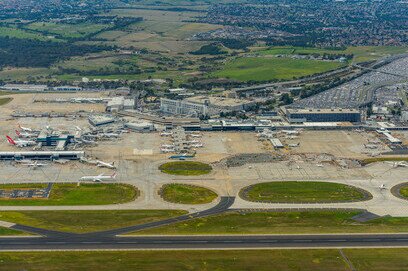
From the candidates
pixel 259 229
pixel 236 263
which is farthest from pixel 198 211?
pixel 236 263

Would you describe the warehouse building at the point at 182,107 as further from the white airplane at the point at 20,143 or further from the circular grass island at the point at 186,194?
the circular grass island at the point at 186,194

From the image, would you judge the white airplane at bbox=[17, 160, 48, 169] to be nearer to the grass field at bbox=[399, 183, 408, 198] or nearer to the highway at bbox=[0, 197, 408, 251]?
the highway at bbox=[0, 197, 408, 251]

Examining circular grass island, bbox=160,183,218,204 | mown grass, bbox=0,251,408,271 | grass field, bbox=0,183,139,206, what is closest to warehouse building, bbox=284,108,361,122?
circular grass island, bbox=160,183,218,204

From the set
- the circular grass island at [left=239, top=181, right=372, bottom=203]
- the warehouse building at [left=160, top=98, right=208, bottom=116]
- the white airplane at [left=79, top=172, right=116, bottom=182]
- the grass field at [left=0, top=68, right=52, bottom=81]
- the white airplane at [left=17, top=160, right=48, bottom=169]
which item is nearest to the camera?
the circular grass island at [left=239, top=181, right=372, bottom=203]

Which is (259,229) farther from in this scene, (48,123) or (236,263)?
(48,123)

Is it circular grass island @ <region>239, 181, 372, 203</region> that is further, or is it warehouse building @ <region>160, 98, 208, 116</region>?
warehouse building @ <region>160, 98, 208, 116</region>
